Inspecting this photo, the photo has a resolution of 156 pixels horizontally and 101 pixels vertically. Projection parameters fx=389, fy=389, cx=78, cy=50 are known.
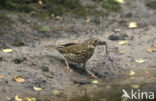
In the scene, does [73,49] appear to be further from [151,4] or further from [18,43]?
[151,4]

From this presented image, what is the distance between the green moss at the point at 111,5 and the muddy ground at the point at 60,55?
0.61ft

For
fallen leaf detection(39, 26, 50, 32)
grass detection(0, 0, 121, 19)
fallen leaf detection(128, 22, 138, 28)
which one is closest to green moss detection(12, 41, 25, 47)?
fallen leaf detection(39, 26, 50, 32)

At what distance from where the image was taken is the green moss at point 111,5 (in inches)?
484

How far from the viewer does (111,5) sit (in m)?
12.4

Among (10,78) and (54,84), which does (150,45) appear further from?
(10,78)

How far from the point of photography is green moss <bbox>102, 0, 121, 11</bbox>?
12.3 m

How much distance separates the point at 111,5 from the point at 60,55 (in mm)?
3965

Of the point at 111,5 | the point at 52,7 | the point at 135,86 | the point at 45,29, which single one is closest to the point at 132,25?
the point at 111,5

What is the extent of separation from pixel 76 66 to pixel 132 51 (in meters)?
1.86

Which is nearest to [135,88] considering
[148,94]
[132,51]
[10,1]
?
Answer: [148,94]

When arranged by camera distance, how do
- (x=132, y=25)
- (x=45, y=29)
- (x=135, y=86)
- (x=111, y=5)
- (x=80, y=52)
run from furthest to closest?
(x=111, y=5)
(x=132, y=25)
(x=45, y=29)
(x=80, y=52)
(x=135, y=86)

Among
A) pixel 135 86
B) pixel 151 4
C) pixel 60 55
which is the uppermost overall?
pixel 151 4

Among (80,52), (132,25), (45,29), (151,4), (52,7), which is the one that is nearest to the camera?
(80,52)

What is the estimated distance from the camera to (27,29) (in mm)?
10242
